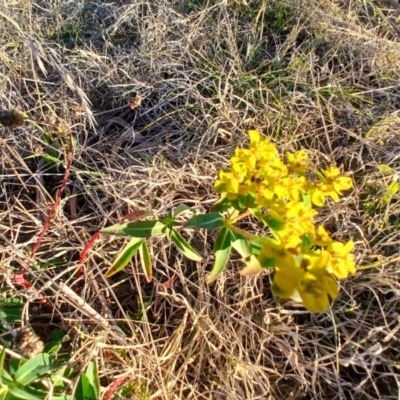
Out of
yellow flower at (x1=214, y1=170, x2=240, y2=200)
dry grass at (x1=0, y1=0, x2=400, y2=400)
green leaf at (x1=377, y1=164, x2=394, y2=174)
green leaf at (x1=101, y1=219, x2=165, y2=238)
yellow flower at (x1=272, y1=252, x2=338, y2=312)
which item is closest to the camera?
yellow flower at (x1=272, y1=252, x2=338, y2=312)

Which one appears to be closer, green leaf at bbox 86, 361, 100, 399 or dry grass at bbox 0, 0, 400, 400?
green leaf at bbox 86, 361, 100, 399

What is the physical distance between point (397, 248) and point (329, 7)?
1.05m

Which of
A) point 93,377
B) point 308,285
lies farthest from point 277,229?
point 93,377

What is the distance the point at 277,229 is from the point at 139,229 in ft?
0.98

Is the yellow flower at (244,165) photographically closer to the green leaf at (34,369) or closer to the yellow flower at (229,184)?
the yellow flower at (229,184)

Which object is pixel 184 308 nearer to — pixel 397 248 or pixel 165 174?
pixel 165 174

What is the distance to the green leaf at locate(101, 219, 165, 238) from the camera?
1.06 metres

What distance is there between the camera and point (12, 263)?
1.36 meters

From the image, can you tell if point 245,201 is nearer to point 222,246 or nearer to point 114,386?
point 222,246

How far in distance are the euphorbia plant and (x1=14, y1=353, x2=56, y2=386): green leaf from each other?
22 centimetres

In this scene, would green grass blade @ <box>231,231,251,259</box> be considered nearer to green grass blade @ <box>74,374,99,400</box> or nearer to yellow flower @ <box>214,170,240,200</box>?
yellow flower @ <box>214,170,240,200</box>

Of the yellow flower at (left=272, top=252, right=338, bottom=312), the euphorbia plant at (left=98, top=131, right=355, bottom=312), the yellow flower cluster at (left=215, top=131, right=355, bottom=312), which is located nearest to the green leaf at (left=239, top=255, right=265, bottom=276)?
the euphorbia plant at (left=98, top=131, right=355, bottom=312)

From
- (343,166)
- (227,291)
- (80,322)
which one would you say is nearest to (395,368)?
(227,291)

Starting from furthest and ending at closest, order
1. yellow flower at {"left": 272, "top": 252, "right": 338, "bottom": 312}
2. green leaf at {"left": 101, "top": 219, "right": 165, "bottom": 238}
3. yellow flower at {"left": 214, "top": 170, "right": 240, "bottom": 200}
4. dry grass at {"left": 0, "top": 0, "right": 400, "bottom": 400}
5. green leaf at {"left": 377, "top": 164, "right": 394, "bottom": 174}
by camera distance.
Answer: green leaf at {"left": 377, "top": 164, "right": 394, "bottom": 174} → dry grass at {"left": 0, "top": 0, "right": 400, "bottom": 400} → green leaf at {"left": 101, "top": 219, "right": 165, "bottom": 238} → yellow flower at {"left": 214, "top": 170, "right": 240, "bottom": 200} → yellow flower at {"left": 272, "top": 252, "right": 338, "bottom": 312}
